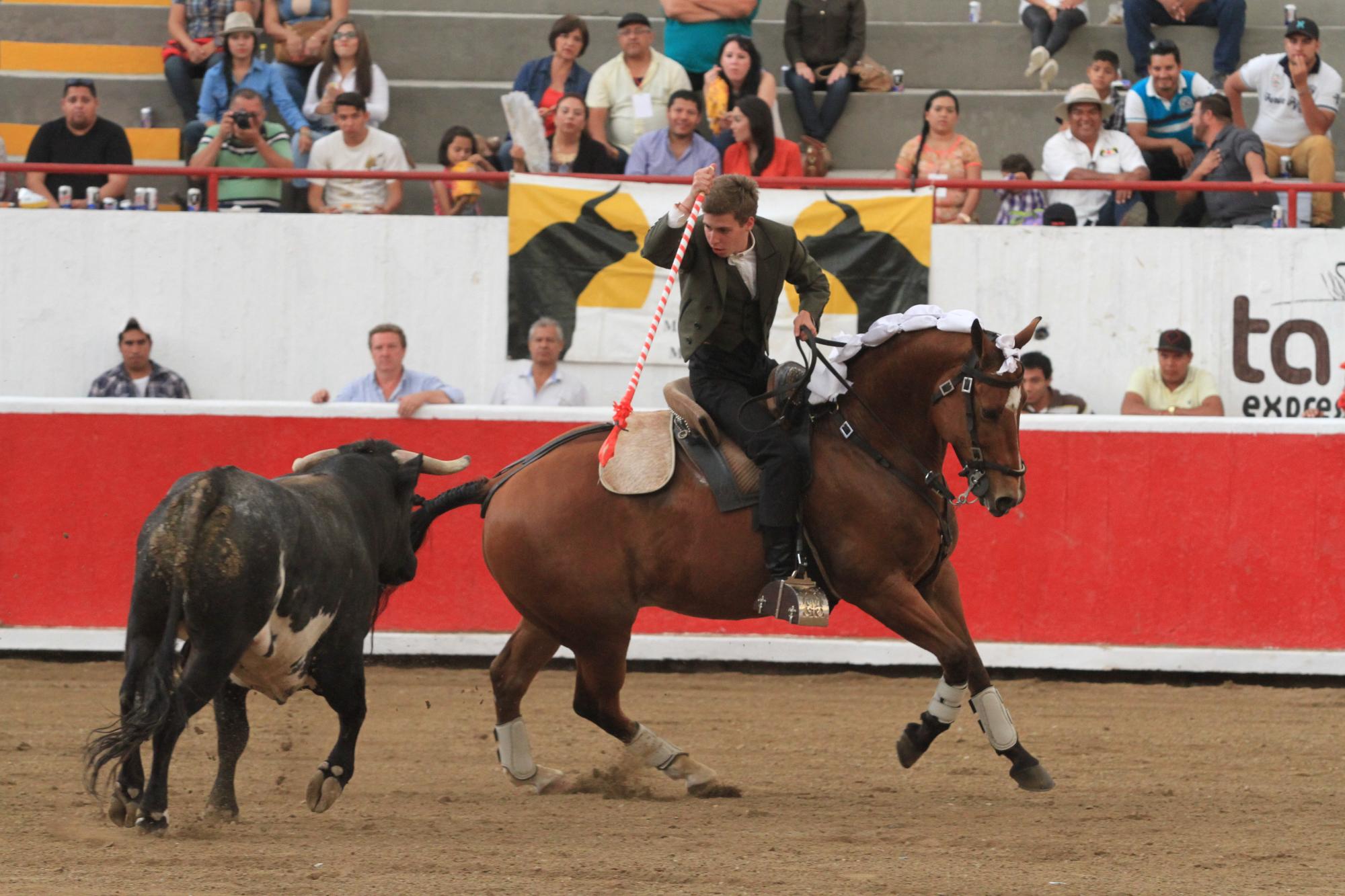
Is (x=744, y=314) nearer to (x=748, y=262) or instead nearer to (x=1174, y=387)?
(x=748, y=262)

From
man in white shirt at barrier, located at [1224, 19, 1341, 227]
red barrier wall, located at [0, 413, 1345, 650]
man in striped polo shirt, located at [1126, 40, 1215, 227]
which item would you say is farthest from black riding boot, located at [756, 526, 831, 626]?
man in white shirt at barrier, located at [1224, 19, 1341, 227]

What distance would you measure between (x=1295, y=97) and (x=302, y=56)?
810cm

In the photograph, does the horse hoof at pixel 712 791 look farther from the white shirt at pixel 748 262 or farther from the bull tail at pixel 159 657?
the bull tail at pixel 159 657

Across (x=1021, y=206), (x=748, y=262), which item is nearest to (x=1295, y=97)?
(x=1021, y=206)

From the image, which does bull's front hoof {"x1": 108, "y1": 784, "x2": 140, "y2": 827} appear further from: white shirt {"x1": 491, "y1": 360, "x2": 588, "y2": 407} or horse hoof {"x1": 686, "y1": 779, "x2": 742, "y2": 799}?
white shirt {"x1": 491, "y1": 360, "x2": 588, "y2": 407}

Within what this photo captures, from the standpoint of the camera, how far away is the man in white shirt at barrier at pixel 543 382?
11055 millimetres

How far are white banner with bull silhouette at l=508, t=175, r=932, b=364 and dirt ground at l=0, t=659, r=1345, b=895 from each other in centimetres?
265

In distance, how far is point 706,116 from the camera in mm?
12883

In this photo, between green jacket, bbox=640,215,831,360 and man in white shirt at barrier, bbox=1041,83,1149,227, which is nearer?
green jacket, bbox=640,215,831,360

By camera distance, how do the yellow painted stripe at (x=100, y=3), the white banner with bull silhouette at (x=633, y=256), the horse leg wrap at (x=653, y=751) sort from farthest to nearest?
the yellow painted stripe at (x=100, y=3) → the white banner with bull silhouette at (x=633, y=256) → the horse leg wrap at (x=653, y=751)

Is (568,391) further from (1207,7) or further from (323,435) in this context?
(1207,7)

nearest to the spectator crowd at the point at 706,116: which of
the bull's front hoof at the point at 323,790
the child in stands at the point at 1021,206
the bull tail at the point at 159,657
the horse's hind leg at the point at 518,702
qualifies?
the child in stands at the point at 1021,206

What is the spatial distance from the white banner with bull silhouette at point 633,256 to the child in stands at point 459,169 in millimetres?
421

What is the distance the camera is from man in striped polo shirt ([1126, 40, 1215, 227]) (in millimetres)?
12961
